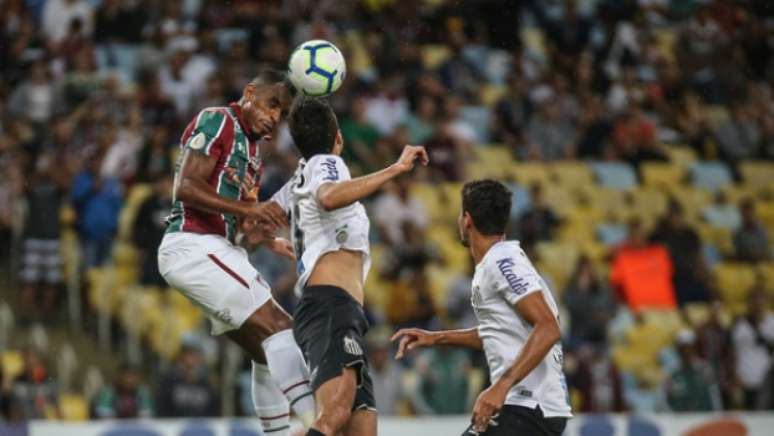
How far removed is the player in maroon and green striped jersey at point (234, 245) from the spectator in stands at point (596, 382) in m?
6.62

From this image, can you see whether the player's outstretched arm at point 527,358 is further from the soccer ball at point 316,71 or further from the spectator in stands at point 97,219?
the spectator in stands at point 97,219

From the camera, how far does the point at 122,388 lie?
12.7 metres

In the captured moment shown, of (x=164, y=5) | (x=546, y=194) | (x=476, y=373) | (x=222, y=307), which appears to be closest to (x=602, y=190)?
(x=546, y=194)

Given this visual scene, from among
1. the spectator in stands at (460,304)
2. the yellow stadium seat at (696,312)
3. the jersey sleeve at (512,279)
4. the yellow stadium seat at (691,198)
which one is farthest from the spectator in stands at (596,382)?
the jersey sleeve at (512,279)

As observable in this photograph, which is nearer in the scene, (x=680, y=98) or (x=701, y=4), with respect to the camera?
(x=680, y=98)

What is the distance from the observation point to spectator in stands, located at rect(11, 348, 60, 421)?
12461 mm

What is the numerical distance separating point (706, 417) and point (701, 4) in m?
10.3

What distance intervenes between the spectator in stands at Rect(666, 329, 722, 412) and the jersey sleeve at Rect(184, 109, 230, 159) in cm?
803

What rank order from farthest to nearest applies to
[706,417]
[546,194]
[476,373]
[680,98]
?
[680,98] < [546,194] < [476,373] < [706,417]

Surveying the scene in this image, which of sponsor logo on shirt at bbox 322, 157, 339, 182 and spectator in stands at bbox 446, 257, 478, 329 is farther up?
sponsor logo on shirt at bbox 322, 157, 339, 182

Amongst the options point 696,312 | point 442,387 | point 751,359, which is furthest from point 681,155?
point 442,387

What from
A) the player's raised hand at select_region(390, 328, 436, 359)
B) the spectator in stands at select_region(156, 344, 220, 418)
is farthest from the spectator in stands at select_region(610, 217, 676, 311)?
the player's raised hand at select_region(390, 328, 436, 359)

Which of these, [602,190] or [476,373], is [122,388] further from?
[602,190]

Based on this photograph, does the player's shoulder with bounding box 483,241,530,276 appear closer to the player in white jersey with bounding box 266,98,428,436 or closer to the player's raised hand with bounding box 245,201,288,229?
the player in white jersey with bounding box 266,98,428,436
